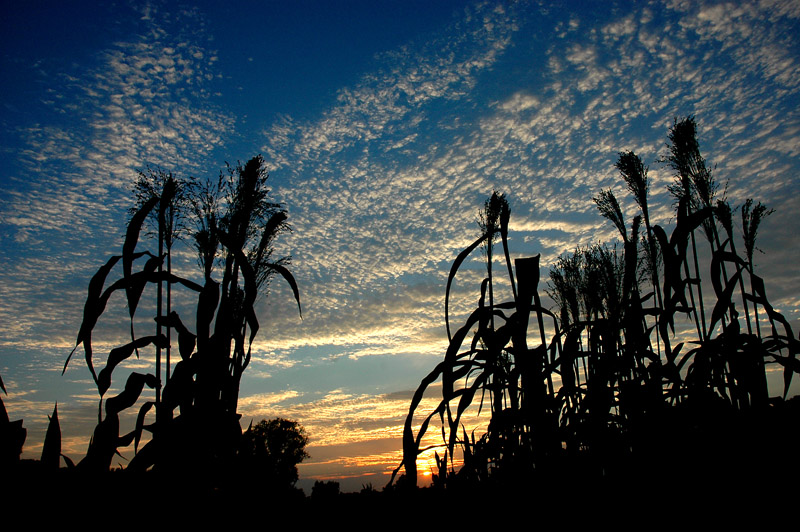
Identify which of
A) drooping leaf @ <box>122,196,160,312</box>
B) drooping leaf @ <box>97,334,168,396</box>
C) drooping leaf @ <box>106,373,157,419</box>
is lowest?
drooping leaf @ <box>106,373,157,419</box>

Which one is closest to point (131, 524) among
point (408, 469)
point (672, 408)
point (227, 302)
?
point (227, 302)

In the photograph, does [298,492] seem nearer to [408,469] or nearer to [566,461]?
[408,469]

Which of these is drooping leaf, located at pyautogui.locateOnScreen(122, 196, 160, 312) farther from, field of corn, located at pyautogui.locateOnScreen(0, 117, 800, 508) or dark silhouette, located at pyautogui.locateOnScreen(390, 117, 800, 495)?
dark silhouette, located at pyautogui.locateOnScreen(390, 117, 800, 495)

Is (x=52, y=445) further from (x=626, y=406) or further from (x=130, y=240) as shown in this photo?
(x=626, y=406)

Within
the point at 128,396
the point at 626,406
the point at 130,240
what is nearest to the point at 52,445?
the point at 128,396

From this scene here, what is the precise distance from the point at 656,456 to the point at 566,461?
33cm

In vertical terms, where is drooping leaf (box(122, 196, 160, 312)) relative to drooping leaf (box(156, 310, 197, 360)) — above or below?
above

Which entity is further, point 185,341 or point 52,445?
point 185,341

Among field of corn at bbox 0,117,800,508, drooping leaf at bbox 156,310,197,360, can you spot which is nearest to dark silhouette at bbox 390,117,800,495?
field of corn at bbox 0,117,800,508

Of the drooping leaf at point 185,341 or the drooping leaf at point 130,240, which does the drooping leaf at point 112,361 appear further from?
the drooping leaf at point 130,240

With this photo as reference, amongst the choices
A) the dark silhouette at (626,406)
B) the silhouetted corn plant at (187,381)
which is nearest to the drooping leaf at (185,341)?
the silhouetted corn plant at (187,381)

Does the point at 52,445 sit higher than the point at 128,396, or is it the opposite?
the point at 128,396

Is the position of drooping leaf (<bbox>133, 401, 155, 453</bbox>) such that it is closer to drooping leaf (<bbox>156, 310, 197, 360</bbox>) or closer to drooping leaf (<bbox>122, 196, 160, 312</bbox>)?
drooping leaf (<bbox>156, 310, 197, 360</bbox>)

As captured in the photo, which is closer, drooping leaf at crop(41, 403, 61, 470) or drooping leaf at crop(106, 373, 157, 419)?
drooping leaf at crop(41, 403, 61, 470)
